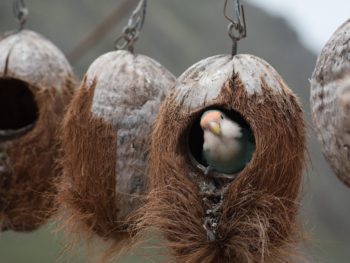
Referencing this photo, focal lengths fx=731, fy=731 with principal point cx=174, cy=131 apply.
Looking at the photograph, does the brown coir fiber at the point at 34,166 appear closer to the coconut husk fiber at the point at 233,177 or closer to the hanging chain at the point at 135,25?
the hanging chain at the point at 135,25

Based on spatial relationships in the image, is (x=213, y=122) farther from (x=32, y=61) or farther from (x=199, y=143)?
(x=32, y=61)

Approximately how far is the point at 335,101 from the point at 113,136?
1.99 feet

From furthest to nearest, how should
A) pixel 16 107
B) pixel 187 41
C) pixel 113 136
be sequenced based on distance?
pixel 187 41
pixel 16 107
pixel 113 136

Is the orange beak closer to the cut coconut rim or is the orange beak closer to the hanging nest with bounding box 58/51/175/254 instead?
the cut coconut rim

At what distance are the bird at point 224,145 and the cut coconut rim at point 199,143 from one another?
0.04 feet

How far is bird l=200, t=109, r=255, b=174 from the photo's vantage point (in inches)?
60.4

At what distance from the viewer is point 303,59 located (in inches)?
201

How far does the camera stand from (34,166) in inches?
79.4

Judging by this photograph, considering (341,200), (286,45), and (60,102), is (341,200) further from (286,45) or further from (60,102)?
(60,102)

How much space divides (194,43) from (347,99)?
4423 millimetres

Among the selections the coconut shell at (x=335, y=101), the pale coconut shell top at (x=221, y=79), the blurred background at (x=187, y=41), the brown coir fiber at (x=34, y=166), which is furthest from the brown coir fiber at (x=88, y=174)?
the blurred background at (x=187, y=41)

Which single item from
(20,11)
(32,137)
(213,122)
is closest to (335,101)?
(213,122)

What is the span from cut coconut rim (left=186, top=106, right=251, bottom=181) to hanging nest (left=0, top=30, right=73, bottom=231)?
46 cm

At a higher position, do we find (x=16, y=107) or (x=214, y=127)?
(x=214, y=127)
